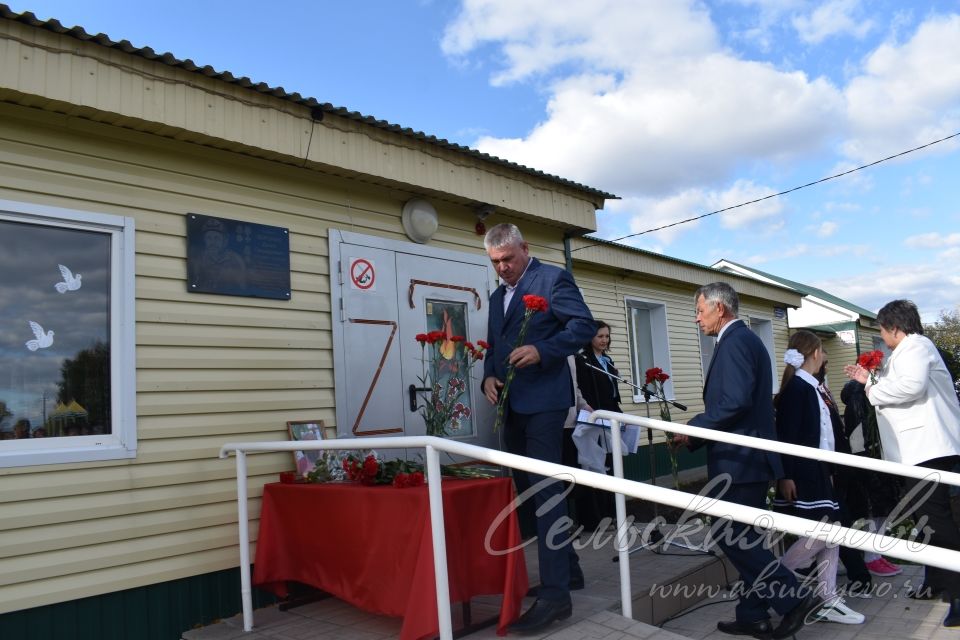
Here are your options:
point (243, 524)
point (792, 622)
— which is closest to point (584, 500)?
point (792, 622)

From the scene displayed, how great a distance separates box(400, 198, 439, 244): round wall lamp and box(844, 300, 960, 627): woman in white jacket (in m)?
3.01

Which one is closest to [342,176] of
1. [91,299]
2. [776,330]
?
[91,299]

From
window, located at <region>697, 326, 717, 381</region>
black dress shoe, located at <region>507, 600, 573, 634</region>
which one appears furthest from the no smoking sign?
window, located at <region>697, 326, 717, 381</region>

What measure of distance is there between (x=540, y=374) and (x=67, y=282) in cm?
236

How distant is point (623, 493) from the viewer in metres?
2.32

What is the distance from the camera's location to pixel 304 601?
3832mm

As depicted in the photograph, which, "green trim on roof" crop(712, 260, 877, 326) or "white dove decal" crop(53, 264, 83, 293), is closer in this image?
"white dove decal" crop(53, 264, 83, 293)

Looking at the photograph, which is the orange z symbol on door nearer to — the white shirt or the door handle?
the door handle

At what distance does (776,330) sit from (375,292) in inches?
433

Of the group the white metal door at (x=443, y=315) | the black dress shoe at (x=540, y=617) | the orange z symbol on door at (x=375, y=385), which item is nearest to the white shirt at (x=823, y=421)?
the black dress shoe at (x=540, y=617)

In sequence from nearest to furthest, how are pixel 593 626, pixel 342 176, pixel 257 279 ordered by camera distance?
pixel 593 626
pixel 257 279
pixel 342 176

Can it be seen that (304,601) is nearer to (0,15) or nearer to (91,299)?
(91,299)

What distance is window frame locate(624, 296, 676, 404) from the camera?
32.6ft

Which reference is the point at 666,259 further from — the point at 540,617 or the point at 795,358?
the point at 540,617
